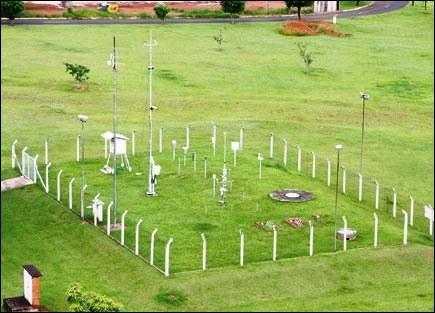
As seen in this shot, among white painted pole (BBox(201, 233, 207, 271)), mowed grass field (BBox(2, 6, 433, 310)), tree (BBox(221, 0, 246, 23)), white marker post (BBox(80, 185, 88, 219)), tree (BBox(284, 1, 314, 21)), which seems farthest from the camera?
tree (BBox(284, 1, 314, 21))

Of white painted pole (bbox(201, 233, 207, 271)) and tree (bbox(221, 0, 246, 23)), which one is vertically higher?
tree (bbox(221, 0, 246, 23))

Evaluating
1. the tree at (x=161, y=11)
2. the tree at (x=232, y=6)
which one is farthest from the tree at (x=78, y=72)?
the tree at (x=232, y=6)

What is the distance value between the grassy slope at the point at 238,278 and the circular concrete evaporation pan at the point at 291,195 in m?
7.64

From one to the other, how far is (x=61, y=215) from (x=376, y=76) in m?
44.0

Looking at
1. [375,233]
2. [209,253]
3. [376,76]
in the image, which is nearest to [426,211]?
[375,233]

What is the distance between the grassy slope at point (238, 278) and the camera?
153ft

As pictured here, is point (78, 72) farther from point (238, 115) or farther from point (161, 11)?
point (161, 11)

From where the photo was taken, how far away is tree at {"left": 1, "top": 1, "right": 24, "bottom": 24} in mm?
108938

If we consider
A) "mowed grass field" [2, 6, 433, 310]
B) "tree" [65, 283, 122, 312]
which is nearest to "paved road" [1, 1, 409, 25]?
"mowed grass field" [2, 6, 433, 310]

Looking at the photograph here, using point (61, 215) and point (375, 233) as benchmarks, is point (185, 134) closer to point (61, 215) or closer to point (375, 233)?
point (61, 215)

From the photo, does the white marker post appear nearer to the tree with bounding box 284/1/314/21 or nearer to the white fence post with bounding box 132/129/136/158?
the white fence post with bounding box 132/129/136/158

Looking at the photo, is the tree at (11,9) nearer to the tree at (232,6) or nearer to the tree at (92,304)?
the tree at (232,6)

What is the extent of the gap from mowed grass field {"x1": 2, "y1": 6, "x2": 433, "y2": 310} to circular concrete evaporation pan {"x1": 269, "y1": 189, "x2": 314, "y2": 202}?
1.72ft

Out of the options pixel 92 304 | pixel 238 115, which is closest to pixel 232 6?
pixel 238 115
